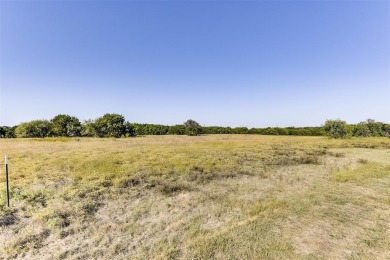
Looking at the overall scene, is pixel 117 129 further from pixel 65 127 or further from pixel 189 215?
pixel 189 215

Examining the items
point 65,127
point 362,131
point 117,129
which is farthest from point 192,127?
point 362,131

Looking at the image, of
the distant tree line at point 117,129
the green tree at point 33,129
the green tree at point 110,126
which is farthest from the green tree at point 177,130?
the green tree at point 33,129

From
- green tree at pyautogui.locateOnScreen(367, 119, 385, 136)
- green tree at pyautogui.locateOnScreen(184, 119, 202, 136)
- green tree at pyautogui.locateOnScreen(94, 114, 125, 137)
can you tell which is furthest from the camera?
green tree at pyautogui.locateOnScreen(184, 119, 202, 136)

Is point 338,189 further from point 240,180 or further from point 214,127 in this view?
point 214,127

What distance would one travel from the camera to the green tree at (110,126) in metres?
67.0

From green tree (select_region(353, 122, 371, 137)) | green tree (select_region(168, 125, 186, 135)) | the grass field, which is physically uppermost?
green tree (select_region(168, 125, 186, 135))

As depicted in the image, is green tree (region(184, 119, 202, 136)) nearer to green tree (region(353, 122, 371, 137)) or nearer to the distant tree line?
the distant tree line

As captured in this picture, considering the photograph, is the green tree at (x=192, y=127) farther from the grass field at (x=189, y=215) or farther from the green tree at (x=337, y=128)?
the grass field at (x=189, y=215)

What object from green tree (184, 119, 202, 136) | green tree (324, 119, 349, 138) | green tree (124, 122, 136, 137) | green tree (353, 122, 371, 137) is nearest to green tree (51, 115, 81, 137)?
green tree (124, 122, 136, 137)

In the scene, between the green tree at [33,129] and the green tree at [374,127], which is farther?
the green tree at [374,127]

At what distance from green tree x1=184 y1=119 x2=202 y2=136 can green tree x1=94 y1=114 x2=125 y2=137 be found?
20.6 meters

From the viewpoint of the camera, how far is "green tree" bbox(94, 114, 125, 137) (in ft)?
220

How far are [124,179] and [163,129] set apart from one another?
238 feet

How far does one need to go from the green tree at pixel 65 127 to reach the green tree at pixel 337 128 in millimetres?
68610
